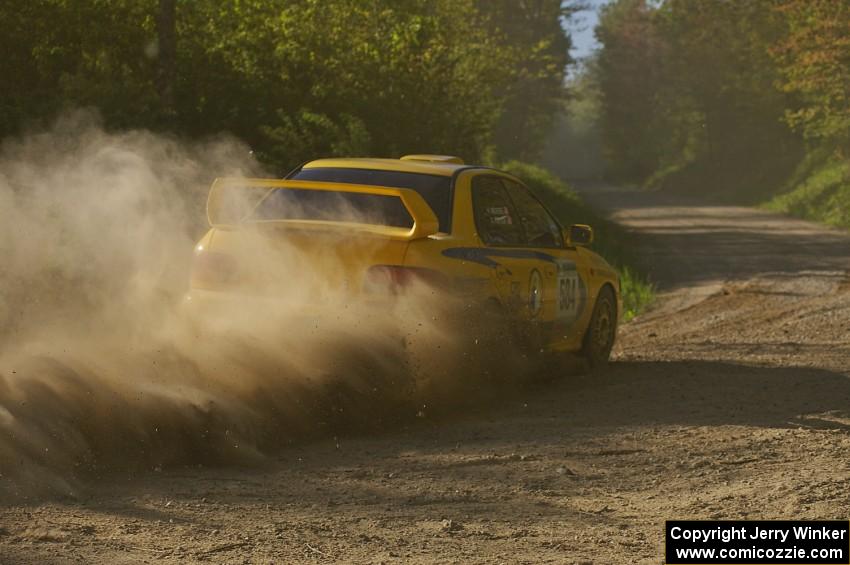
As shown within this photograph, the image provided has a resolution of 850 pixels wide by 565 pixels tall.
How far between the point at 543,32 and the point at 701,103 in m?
10.3

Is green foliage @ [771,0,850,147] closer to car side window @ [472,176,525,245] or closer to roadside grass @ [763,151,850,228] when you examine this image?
roadside grass @ [763,151,850,228]

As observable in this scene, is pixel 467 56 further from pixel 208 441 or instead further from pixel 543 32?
pixel 543 32

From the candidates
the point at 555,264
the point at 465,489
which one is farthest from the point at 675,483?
the point at 555,264

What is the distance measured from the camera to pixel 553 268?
10.5 meters

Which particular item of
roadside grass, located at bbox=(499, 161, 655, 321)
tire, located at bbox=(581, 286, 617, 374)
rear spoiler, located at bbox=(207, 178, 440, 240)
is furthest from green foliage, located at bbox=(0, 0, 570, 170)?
rear spoiler, located at bbox=(207, 178, 440, 240)

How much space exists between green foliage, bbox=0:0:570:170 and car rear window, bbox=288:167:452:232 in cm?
765

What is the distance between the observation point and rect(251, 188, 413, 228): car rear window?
923 centimetres

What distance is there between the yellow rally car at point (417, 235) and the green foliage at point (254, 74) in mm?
7868

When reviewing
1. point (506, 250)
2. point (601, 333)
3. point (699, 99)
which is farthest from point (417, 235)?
point (699, 99)

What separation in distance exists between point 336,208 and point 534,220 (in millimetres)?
2042

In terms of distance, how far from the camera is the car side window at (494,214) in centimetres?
980

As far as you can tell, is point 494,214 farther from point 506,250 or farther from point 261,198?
point 261,198

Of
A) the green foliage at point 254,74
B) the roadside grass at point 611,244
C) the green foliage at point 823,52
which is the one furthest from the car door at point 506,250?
the green foliage at point 823,52

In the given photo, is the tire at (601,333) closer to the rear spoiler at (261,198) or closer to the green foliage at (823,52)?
the rear spoiler at (261,198)
